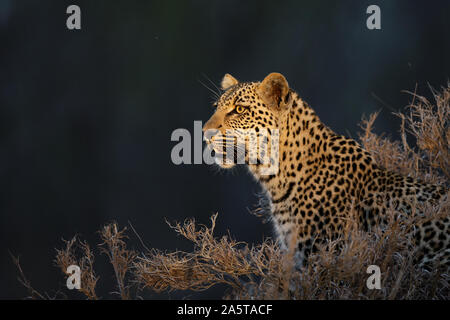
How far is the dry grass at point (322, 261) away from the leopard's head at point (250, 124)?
80 centimetres

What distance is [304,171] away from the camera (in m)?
5.44

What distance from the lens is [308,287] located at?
4254mm

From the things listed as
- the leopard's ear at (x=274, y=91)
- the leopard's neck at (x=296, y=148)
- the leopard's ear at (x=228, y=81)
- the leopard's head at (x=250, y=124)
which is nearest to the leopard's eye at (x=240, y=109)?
the leopard's head at (x=250, y=124)

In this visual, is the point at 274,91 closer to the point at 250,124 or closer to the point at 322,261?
the point at 250,124

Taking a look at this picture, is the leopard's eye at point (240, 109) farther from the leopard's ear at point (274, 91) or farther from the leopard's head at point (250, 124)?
the leopard's ear at point (274, 91)

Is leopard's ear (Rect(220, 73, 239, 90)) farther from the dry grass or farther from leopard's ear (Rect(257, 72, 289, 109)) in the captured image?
the dry grass

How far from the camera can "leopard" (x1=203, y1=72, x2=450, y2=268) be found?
5098mm

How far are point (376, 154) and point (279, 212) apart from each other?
179cm

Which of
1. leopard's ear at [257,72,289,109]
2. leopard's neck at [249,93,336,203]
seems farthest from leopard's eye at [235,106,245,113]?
leopard's neck at [249,93,336,203]

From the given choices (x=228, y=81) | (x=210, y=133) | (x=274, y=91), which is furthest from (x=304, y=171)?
(x=228, y=81)
